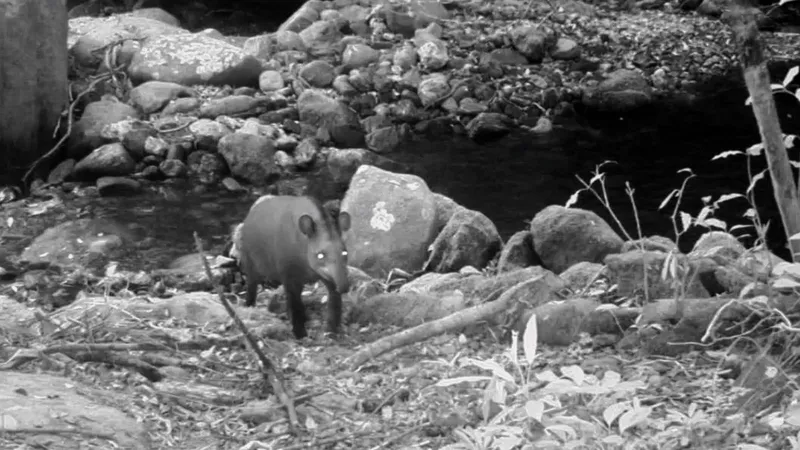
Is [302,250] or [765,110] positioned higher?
[765,110]

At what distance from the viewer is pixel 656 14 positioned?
2008cm

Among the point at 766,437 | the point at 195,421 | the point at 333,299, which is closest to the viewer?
the point at 766,437

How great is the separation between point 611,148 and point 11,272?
6.96m

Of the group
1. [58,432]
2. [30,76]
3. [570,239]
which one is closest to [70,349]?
[58,432]

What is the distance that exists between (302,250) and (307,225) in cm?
28

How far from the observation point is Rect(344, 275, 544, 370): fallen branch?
550cm

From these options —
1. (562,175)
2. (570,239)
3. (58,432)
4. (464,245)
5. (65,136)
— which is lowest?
(562,175)

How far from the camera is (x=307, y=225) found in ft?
20.7

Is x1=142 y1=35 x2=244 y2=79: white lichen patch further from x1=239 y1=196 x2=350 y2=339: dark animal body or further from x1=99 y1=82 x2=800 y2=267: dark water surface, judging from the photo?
x1=239 y1=196 x2=350 y2=339: dark animal body

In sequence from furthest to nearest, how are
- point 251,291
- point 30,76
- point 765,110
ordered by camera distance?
point 30,76
point 251,291
point 765,110

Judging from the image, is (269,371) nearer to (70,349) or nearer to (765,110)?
(70,349)

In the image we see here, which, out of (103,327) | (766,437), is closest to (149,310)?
(103,327)

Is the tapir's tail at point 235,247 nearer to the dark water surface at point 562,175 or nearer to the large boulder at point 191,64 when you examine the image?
the dark water surface at point 562,175

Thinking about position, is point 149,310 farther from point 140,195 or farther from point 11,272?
point 140,195
